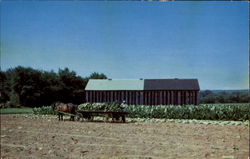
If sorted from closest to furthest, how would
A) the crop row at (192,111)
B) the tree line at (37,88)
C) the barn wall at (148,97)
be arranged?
the crop row at (192,111), the barn wall at (148,97), the tree line at (37,88)

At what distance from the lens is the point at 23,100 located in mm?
47250

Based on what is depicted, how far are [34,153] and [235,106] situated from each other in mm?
19075

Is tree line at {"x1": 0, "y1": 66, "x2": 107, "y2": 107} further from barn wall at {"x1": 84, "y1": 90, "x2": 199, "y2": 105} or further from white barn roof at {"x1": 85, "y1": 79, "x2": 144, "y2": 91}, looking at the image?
barn wall at {"x1": 84, "y1": 90, "x2": 199, "y2": 105}

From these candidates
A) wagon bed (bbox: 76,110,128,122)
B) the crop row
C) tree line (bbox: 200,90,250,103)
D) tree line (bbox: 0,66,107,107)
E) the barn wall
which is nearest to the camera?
wagon bed (bbox: 76,110,128,122)

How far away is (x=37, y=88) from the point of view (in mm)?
47250

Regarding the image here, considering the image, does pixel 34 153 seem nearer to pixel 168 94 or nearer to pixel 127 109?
Answer: pixel 127 109

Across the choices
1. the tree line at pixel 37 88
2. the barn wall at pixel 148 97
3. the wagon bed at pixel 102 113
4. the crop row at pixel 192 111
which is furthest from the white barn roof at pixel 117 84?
the wagon bed at pixel 102 113

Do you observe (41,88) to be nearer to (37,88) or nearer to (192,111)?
(37,88)

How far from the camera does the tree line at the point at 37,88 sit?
46.8 meters

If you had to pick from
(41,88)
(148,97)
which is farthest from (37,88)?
(148,97)

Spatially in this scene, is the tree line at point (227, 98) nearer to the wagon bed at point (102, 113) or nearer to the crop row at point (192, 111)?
the crop row at point (192, 111)

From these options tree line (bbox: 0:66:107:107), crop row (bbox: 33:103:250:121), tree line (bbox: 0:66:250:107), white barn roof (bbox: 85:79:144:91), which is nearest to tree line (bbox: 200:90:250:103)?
tree line (bbox: 0:66:250:107)

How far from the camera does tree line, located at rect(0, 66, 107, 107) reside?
153 ft

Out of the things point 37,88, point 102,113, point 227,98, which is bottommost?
point 102,113
